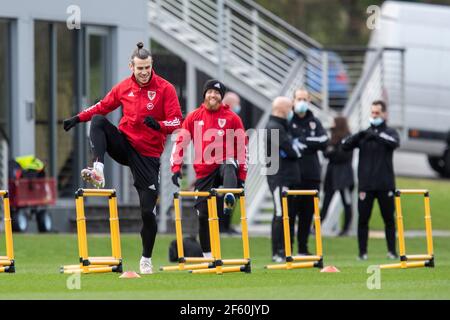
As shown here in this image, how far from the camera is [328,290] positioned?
533 inches

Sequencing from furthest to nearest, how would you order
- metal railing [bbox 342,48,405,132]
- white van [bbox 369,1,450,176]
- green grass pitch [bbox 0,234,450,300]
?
white van [bbox 369,1,450,176] < metal railing [bbox 342,48,405,132] < green grass pitch [bbox 0,234,450,300]

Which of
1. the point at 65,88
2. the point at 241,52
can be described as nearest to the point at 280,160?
the point at 65,88

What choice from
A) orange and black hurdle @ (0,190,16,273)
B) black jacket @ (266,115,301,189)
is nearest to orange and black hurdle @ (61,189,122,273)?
orange and black hurdle @ (0,190,16,273)

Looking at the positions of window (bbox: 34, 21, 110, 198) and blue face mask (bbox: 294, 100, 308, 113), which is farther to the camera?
window (bbox: 34, 21, 110, 198)

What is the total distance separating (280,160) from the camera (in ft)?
64.1

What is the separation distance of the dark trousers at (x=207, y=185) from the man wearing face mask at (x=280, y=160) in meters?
2.30

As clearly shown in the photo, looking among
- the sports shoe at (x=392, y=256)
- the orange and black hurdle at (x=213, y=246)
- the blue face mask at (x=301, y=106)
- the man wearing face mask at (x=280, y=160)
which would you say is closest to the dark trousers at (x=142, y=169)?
the orange and black hurdle at (x=213, y=246)

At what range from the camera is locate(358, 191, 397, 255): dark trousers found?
66.4 ft

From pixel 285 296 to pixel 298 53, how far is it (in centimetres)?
1570

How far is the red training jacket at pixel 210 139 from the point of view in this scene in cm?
1702

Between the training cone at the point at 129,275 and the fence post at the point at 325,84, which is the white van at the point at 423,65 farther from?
the training cone at the point at 129,275

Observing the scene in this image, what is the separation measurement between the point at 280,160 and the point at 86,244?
4.92 meters

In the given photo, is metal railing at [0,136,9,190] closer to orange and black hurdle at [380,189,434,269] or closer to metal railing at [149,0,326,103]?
metal railing at [149,0,326,103]
